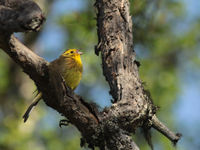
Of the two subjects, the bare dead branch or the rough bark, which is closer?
the rough bark

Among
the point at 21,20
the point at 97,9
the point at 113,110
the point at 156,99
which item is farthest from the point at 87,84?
the point at 21,20

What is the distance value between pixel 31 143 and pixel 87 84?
12.5 feet

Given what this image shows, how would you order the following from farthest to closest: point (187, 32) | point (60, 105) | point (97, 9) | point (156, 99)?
1. point (187, 32)
2. point (156, 99)
3. point (97, 9)
4. point (60, 105)

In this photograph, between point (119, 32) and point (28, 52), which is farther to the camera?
point (119, 32)

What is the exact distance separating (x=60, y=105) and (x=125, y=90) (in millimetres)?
843

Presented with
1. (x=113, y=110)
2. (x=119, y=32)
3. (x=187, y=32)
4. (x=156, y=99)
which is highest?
(x=187, y=32)

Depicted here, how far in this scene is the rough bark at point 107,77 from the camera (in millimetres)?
3460

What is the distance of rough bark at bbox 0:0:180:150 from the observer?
3.46 m

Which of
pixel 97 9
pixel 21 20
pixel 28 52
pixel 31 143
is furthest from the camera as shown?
pixel 31 143

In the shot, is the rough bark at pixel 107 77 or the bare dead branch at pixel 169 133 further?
the bare dead branch at pixel 169 133

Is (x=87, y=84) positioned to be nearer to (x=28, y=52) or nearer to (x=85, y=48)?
(x=85, y=48)

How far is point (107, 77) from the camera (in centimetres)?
473

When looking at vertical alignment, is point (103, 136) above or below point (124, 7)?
below

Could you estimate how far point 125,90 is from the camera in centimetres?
440
